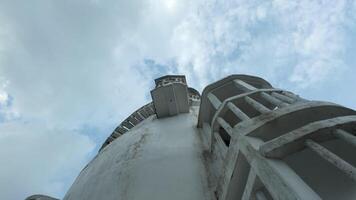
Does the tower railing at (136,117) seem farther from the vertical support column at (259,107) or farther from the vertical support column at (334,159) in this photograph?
the vertical support column at (334,159)

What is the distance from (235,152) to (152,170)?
4.48m

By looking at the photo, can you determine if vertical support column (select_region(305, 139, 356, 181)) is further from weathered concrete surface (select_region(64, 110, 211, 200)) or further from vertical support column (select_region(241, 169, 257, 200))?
weathered concrete surface (select_region(64, 110, 211, 200))

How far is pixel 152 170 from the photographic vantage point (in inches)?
390

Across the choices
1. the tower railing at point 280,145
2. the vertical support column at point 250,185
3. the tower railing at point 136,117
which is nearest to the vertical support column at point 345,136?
the tower railing at point 280,145

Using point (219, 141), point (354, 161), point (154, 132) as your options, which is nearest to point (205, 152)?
point (219, 141)

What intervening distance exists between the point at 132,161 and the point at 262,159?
6685mm

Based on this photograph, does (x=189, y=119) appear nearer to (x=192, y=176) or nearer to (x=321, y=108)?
(x=192, y=176)

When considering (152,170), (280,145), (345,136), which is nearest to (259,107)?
(280,145)

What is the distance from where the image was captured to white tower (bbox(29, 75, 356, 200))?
16.8 ft

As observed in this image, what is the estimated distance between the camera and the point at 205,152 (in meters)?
10.5

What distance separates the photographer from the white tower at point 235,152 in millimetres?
5117

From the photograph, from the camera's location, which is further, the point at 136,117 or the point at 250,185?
the point at 136,117

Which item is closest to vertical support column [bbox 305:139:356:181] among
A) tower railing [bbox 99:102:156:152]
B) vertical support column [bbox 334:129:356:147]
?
vertical support column [bbox 334:129:356:147]

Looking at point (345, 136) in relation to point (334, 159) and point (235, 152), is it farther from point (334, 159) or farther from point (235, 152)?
point (235, 152)
